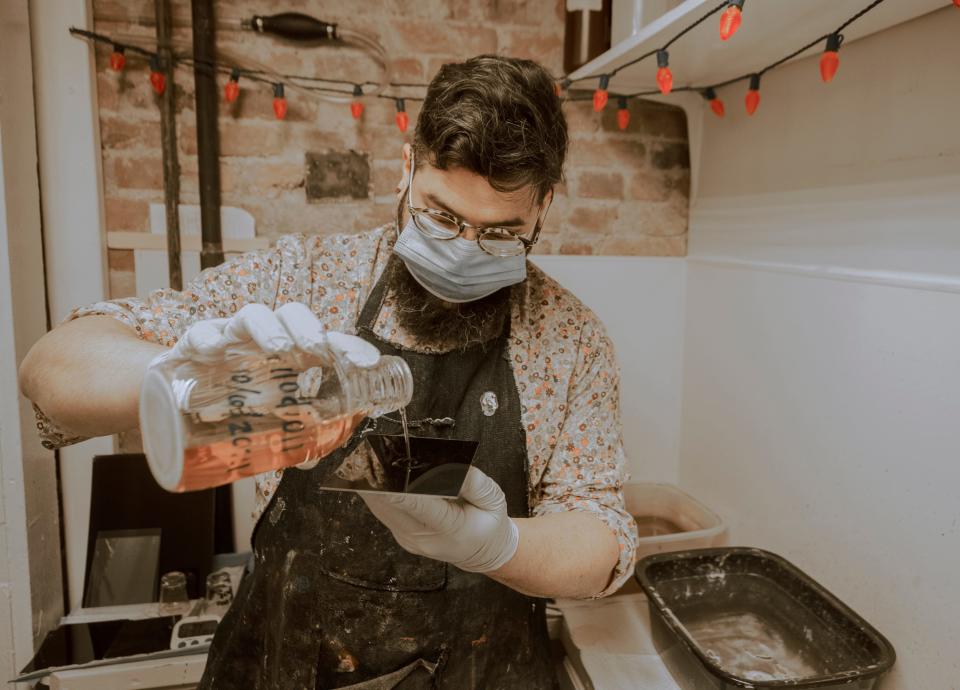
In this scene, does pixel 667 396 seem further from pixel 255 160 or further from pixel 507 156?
pixel 255 160

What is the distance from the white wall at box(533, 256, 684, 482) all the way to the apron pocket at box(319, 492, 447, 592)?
3.33 ft

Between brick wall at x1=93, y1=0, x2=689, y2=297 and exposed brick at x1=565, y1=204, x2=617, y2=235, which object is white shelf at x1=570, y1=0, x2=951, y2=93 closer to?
brick wall at x1=93, y1=0, x2=689, y2=297

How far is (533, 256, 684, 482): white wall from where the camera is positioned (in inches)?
74.7

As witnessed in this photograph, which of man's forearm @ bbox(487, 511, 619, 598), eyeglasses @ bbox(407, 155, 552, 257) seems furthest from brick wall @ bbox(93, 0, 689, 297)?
man's forearm @ bbox(487, 511, 619, 598)

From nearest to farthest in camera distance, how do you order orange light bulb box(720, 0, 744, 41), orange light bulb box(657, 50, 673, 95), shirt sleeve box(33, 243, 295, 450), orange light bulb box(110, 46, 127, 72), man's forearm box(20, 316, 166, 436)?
man's forearm box(20, 316, 166, 436) → shirt sleeve box(33, 243, 295, 450) → orange light bulb box(720, 0, 744, 41) → orange light bulb box(657, 50, 673, 95) → orange light bulb box(110, 46, 127, 72)

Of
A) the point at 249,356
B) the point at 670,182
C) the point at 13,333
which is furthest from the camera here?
the point at 670,182

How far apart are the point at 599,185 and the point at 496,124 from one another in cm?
98

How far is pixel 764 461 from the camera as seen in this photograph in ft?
5.28

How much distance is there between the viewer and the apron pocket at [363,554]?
1.06 meters

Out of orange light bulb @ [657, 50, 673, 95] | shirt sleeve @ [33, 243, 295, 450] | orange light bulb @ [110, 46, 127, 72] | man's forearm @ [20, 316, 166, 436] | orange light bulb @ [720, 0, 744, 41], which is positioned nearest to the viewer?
man's forearm @ [20, 316, 166, 436]

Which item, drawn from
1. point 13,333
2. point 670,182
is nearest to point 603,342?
point 670,182

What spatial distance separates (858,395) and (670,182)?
34.8 inches

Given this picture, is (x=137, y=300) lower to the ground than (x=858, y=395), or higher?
higher

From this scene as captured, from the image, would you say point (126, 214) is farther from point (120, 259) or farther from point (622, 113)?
point (622, 113)
